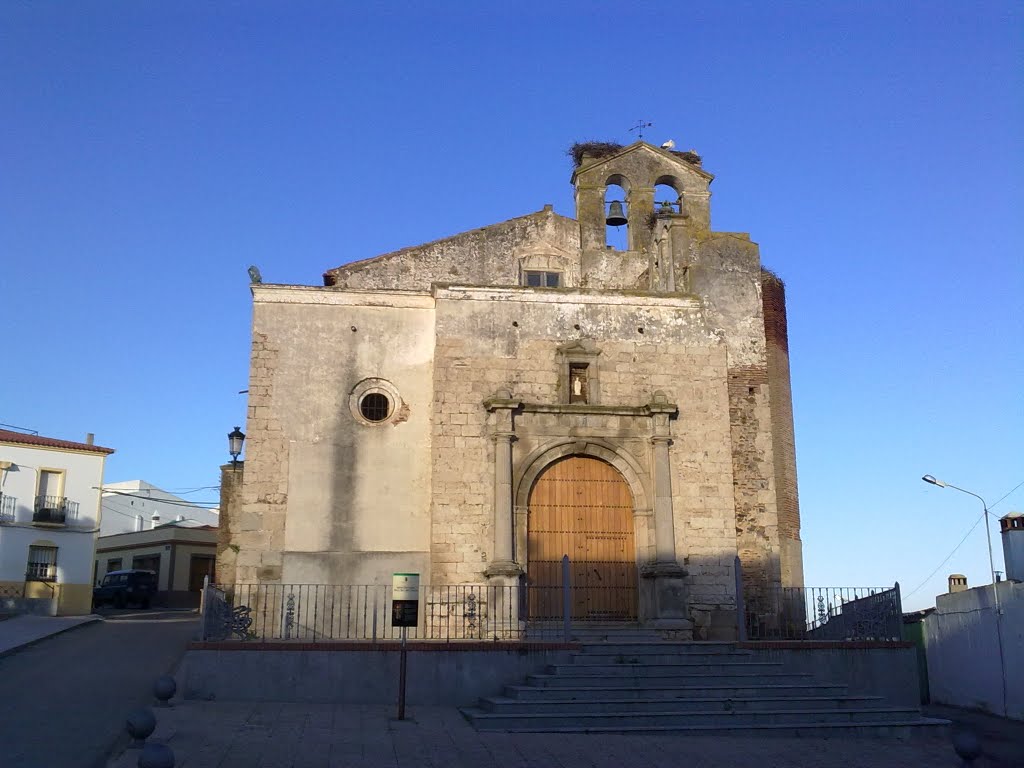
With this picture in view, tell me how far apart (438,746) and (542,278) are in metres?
13.6

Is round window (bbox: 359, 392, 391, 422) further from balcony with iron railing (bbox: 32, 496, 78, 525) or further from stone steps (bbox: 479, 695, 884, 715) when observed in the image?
balcony with iron railing (bbox: 32, 496, 78, 525)

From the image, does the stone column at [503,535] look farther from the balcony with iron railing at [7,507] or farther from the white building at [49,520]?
the balcony with iron railing at [7,507]

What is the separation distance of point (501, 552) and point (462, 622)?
4.25ft

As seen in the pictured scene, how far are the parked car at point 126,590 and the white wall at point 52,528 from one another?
134 inches

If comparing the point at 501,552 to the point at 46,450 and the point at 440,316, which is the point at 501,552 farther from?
the point at 46,450

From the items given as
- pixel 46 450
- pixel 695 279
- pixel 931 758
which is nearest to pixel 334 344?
pixel 695 279

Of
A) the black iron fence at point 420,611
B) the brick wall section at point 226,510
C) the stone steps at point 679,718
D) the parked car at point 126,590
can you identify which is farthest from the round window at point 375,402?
the parked car at point 126,590

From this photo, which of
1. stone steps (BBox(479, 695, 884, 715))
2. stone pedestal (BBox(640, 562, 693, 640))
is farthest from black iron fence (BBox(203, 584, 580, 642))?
stone steps (BBox(479, 695, 884, 715))

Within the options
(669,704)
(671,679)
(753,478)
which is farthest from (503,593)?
(753,478)

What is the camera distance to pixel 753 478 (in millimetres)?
19234

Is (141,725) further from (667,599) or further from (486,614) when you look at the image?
(667,599)

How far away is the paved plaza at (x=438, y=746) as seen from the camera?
34.6 ft

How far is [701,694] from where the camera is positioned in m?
13.3

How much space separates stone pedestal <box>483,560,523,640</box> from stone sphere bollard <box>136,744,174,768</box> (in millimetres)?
8308
